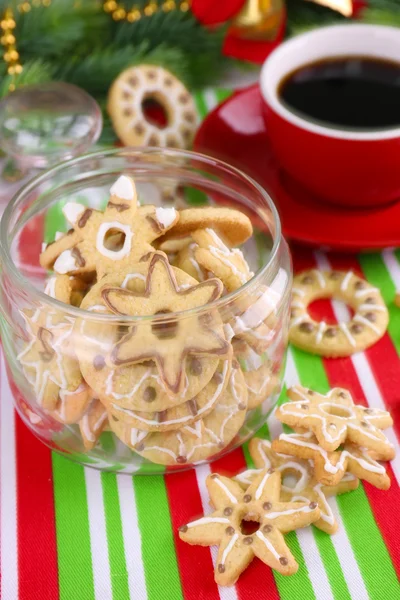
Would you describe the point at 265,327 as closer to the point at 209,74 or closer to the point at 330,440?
the point at 330,440

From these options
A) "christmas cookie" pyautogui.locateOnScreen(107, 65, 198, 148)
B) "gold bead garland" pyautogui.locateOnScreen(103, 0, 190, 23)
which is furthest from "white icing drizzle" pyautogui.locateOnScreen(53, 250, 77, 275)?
"gold bead garland" pyautogui.locateOnScreen(103, 0, 190, 23)

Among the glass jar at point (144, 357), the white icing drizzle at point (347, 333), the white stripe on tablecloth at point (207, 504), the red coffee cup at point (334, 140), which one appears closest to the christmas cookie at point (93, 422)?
the glass jar at point (144, 357)

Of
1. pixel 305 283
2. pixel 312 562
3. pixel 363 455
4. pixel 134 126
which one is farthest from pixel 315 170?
pixel 312 562

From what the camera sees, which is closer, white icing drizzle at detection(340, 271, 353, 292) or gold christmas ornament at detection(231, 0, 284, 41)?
white icing drizzle at detection(340, 271, 353, 292)

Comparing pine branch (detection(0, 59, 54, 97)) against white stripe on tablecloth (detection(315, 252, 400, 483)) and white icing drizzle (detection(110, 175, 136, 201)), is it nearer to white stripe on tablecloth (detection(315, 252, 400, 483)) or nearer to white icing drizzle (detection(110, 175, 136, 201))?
white icing drizzle (detection(110, 175, 136, 201))

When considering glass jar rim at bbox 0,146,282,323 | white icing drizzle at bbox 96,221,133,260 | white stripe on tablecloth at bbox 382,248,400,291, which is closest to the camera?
glass jar rim at bbox 0,146,282,323

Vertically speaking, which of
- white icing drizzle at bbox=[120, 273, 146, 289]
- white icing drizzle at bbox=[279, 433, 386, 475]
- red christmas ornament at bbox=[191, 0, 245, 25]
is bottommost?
white icing drizzle at bbox=[279, 433, 386, 475]

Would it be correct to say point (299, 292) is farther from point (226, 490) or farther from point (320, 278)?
point (226, 490)
